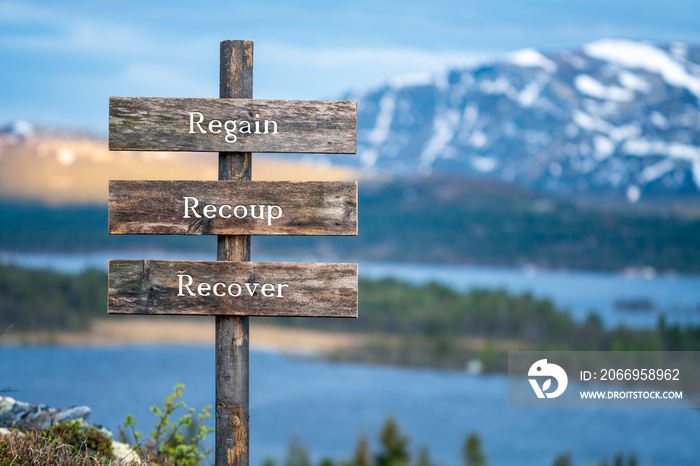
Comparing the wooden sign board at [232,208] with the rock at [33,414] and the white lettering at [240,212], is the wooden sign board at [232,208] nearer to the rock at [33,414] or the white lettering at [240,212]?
the white lettering at [240,212]

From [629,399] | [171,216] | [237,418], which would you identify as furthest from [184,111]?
[629,399]

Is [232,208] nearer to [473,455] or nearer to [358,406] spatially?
[473,455]

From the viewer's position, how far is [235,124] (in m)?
6.87

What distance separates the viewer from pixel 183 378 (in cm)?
9950

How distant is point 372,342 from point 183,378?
36.3 m

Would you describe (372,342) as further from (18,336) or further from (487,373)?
(18,336)

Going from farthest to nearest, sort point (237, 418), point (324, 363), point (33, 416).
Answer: point (324, 363), point (33, 416), point (237, 418)

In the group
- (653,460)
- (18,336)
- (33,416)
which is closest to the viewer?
(33,416)

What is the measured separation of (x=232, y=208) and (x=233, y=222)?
0.38ft

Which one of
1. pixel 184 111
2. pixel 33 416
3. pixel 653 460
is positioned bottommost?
pixel 653 460

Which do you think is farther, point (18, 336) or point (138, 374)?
point (18, 336)

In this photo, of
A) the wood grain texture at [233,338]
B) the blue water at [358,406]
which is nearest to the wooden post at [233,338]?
the wood grain texture at [233,338]

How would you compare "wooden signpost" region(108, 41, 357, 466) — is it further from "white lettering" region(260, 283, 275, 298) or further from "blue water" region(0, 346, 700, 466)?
"blue water" region(0, 346, 700, 466)

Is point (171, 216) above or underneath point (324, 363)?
above
